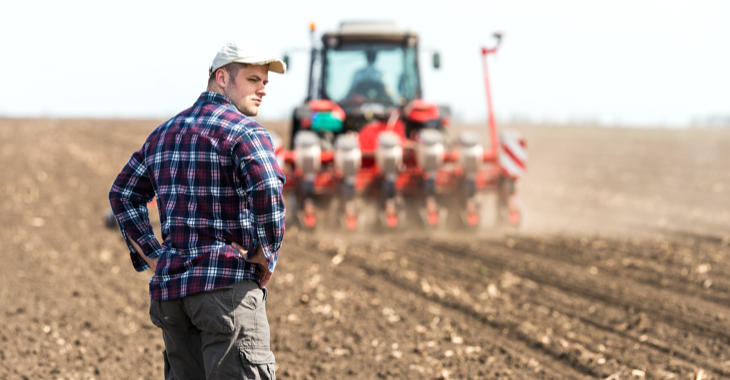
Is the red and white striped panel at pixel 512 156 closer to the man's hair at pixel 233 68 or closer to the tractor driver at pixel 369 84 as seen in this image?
the tractor driver at pixel 369 84

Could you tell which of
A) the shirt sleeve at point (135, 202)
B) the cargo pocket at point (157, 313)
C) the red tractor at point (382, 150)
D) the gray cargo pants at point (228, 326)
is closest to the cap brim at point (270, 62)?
the shirt sleeve at point (135, 202)

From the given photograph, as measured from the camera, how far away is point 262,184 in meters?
2.23

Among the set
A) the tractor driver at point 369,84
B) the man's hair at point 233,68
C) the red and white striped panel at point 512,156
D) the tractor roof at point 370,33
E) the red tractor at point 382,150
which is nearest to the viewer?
the man's hair at point 233,68

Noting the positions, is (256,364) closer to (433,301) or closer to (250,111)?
(250,111)

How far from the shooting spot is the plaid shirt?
2.26 metres

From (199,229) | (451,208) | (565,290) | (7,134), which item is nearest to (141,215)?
(199,229)

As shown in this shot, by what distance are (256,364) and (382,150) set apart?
6.44 metres

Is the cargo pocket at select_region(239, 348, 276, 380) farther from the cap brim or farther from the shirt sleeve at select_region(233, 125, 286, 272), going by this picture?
the cap brim

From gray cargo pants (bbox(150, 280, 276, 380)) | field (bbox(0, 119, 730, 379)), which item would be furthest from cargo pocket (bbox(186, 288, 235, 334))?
field (bbox(0, 119, 730, 379))

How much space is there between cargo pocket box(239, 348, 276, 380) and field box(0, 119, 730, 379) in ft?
6.05

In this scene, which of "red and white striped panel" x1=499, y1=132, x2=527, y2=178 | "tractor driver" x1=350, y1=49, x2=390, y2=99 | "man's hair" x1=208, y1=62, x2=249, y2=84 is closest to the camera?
"man's hair" x1=208, y1=62, x2=249, y2=84

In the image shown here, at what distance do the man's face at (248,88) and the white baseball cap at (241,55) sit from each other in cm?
4

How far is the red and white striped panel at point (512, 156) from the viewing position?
9055mm

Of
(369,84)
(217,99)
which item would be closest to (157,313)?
(217,99)
